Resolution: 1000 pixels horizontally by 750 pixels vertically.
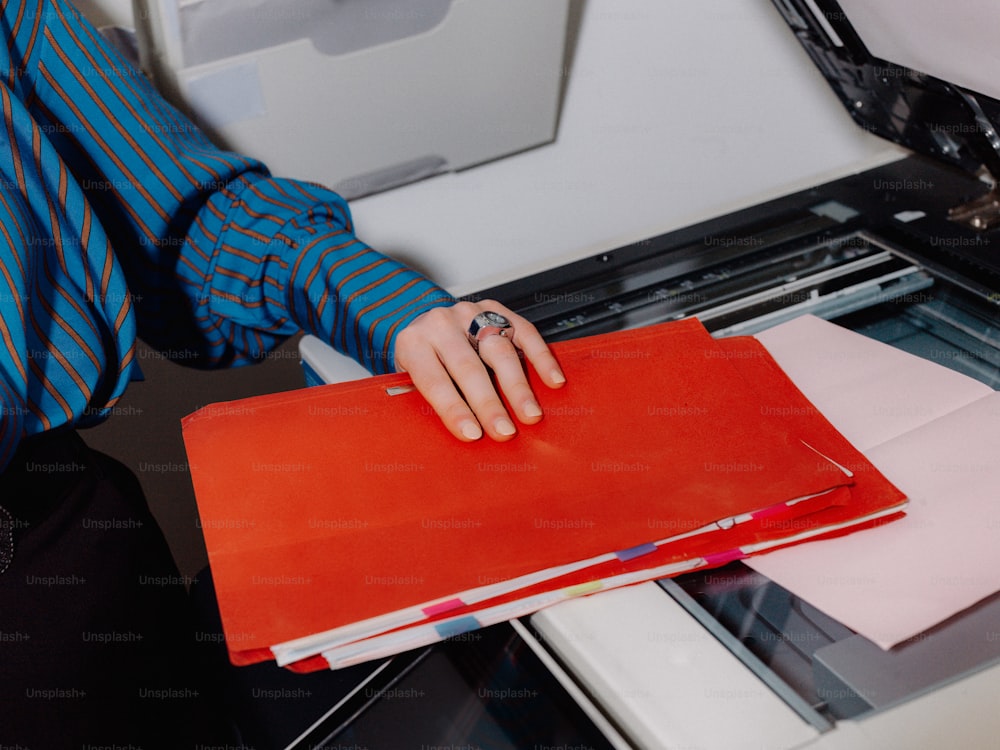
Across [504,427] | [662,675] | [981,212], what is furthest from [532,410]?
[981,212]

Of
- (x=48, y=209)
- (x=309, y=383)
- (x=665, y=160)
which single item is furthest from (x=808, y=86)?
(x=48, y=209)

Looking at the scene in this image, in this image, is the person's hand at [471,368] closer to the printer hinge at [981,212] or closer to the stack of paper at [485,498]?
the stack of paper at [485,498]

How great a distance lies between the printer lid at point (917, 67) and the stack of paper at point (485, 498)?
388 millimetres

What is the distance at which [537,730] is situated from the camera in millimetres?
693

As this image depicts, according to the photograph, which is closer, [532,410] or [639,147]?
[532,410]

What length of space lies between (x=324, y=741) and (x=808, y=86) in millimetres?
1301

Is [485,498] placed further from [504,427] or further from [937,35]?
[937,35]

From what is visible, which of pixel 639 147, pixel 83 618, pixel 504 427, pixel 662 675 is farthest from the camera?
pixel 639 147

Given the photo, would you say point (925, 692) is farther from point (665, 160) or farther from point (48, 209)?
point (665, 160)

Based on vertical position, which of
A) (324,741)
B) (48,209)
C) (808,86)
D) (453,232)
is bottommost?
(324,741)

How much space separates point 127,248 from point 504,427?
0.58 m

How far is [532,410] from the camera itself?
0.74 metres

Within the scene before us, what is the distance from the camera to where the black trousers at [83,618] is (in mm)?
779

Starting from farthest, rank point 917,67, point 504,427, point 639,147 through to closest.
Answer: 1. point 639,147
2. point 917,67
3. point 504,427
